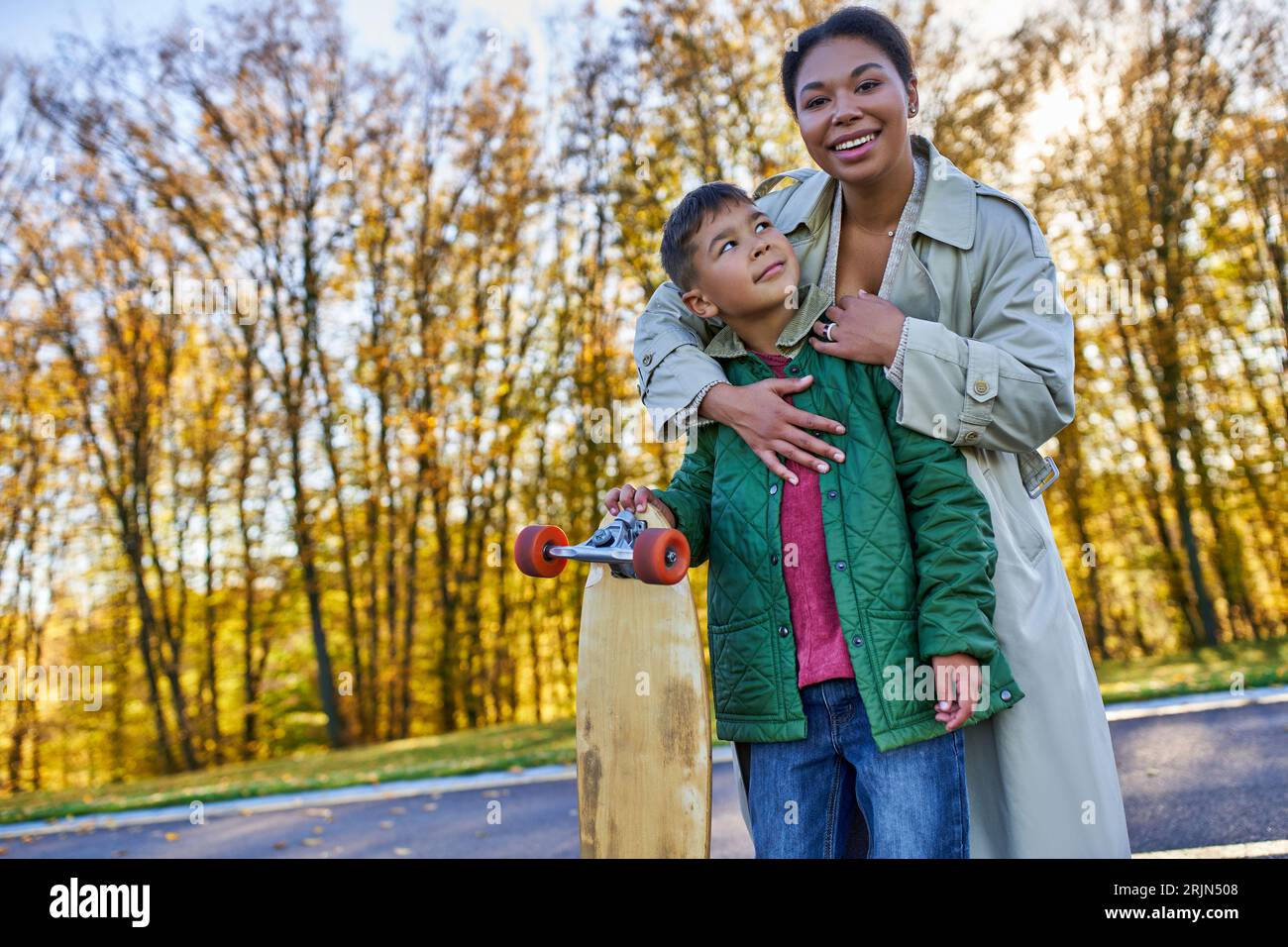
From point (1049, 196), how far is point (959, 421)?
12922 mm

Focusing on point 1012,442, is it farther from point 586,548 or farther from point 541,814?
point 541,814

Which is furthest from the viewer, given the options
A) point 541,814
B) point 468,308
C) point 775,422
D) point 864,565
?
point 468,308

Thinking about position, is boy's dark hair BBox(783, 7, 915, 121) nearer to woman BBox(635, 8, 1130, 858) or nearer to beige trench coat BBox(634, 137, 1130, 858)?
woman BBox(635, 8, 1130, 858)

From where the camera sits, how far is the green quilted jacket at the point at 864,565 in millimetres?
1983

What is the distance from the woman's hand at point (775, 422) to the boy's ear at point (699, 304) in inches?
8.6

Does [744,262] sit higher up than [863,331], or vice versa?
[744,262]

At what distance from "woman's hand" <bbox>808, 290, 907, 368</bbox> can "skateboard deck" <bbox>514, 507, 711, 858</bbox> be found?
53 centimetres

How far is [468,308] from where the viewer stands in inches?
572

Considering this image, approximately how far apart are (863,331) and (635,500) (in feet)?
1.96

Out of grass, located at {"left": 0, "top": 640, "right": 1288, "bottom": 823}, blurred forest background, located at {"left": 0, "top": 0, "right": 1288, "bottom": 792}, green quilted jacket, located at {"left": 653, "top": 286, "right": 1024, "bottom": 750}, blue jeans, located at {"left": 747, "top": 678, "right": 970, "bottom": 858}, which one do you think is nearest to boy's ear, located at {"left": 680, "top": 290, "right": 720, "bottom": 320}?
green quilted jacket, located at {"left": 653, "top": 286, "right": 1024, "bottom": 750}

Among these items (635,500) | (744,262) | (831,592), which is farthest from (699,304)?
(831,592)

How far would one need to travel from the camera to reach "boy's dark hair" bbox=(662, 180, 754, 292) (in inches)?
90.2

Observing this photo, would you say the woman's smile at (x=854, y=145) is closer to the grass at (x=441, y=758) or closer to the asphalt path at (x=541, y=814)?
the asphalt path at (x=541, y=814)
